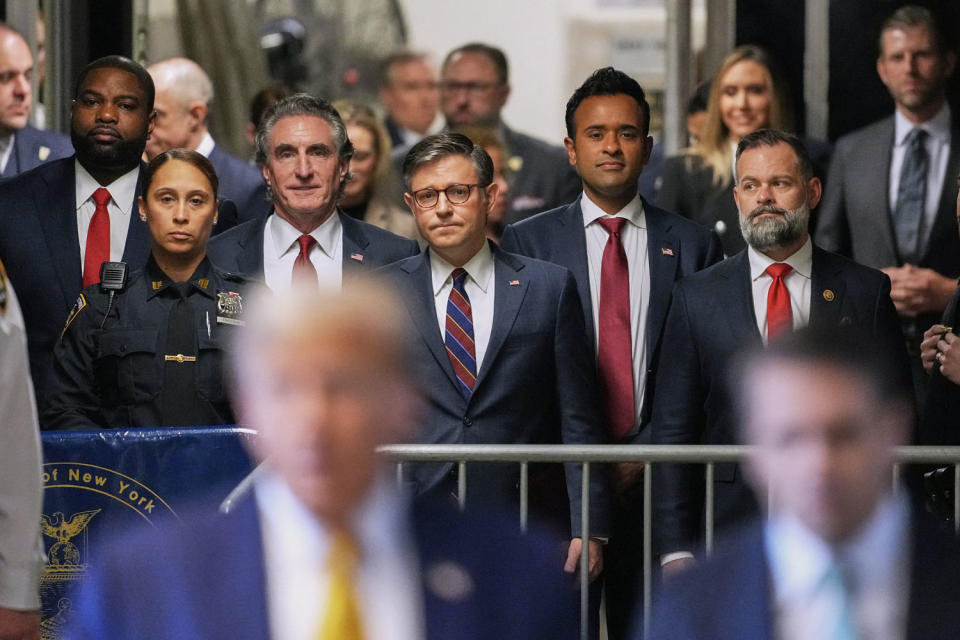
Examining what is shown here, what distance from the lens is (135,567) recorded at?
240 cm

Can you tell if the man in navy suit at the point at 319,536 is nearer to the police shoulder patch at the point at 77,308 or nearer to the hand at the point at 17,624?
the hand at the point at 17,624

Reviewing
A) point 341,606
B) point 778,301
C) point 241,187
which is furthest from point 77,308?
point 341,606

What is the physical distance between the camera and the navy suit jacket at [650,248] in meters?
5.50

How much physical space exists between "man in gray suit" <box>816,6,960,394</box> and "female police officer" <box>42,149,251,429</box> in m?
2.63

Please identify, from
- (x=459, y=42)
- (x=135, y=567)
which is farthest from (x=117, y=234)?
(x=459, y=42)

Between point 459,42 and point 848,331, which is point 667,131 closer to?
point 459,42

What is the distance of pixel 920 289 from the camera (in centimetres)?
637

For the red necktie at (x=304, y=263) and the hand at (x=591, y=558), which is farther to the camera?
the red necktie at (x=304, y=263)

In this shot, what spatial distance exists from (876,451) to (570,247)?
309 centimetres

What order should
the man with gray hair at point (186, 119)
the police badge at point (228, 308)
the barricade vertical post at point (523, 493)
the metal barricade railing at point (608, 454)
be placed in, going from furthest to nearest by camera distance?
1. the man with gray hair at point (186, 119)
2. the police badge at point (228, 308)
3. the barricade vertical post at point (523, 493)
4. the metal barricade railing at point (608, 454)

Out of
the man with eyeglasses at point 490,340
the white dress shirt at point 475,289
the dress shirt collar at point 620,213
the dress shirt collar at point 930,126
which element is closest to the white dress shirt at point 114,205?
the man with eyeglasses at point 490,340

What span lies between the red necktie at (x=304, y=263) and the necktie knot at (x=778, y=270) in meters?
1.45

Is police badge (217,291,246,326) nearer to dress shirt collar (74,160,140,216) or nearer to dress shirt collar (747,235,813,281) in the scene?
dress shirt collar (74,160,140,216)

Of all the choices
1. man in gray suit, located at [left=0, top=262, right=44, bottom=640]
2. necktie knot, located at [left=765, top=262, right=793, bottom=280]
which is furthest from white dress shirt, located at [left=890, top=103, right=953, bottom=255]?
man in gray suit, located at [left=0, top=262, right=44, bottom=640]
